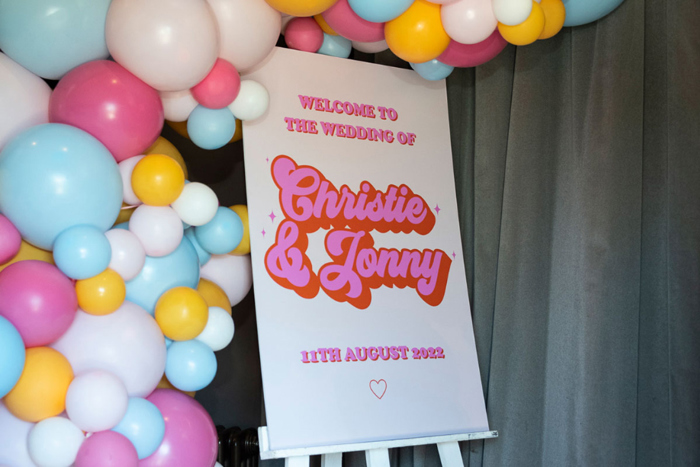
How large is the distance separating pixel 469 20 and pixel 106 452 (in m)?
1.46

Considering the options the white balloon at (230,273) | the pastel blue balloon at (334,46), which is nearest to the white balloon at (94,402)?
the white balloon at (230,273)

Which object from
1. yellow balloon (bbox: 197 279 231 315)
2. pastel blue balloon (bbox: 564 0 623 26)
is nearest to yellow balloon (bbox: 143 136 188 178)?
yellow balloon (bbox: 197 279 231 315)

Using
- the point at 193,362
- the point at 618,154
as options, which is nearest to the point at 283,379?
the point at 193,362

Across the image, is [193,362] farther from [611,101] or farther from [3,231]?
[611,101]

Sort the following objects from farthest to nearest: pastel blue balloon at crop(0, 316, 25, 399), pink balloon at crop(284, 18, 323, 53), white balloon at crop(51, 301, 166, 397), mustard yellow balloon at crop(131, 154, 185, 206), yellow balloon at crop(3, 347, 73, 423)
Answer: pink balloon at crop(284, 18, 323, 53) < mustard yellow balloon at crop(131, 154, 185, 206) < white balloon at crop(51, 301, 166, 397) < yellow balloon at crop(3, 347, 73, 423) < pastel blue balloon at crop(0, 316, 25, 399)

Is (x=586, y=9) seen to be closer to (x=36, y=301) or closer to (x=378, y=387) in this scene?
(x=378, y=387)

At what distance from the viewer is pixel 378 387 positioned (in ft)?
6.74

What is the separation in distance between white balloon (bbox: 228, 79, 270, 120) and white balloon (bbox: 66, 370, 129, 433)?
0.86 m

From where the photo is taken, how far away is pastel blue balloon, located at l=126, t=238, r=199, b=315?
172cm

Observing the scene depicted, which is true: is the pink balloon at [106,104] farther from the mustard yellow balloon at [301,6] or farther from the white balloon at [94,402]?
the white balloon at [94,402]

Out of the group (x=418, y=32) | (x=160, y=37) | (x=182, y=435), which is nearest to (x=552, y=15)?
(x=418, y=32)

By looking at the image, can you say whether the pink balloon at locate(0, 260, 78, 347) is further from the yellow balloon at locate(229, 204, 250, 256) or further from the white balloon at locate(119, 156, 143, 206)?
the yellow balloon at locate(229, 204, 250, 256)

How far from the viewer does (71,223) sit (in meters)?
1.55

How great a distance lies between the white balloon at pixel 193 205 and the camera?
5.81 feet
